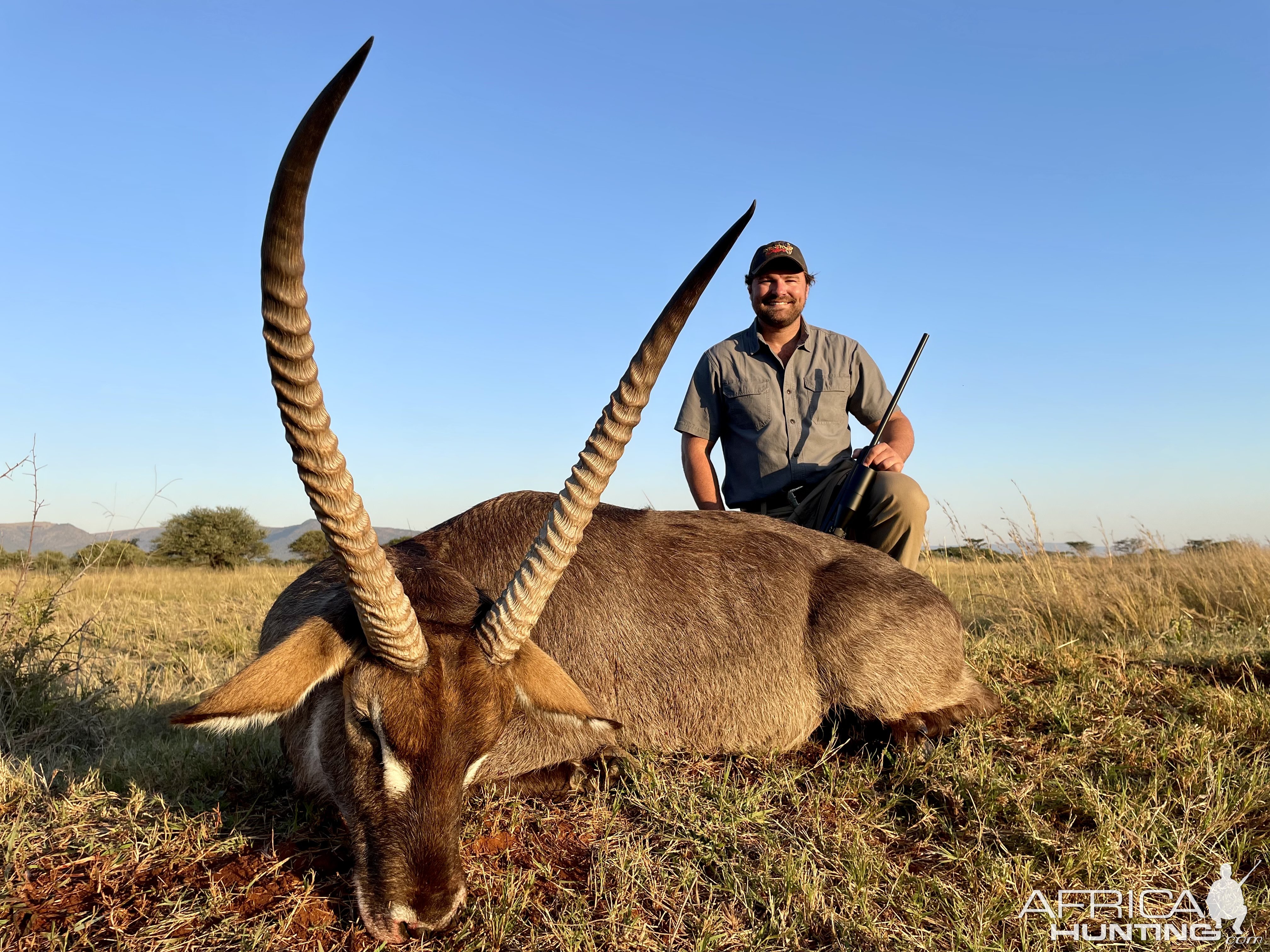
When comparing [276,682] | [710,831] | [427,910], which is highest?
[276,682]

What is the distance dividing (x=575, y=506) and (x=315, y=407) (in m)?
0.98

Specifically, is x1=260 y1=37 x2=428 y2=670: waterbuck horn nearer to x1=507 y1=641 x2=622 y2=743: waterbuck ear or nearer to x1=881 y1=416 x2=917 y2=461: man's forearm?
x1=507 y1=641 x2=622 y2=743: waterbuck ear

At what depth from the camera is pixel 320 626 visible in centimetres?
291

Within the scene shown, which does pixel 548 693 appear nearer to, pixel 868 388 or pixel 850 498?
pixel 850 498

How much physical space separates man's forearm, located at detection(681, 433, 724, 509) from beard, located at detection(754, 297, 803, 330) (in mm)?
1118

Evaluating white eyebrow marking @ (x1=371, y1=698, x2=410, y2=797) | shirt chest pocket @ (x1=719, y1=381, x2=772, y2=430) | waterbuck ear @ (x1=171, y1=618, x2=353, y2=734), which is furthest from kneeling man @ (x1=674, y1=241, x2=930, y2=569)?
white eyebrow marking @ (x1=371, y1=698, x2=410, y2=797)

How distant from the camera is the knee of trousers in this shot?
5.90 m

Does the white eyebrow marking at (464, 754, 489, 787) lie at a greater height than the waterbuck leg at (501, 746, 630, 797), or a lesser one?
greater

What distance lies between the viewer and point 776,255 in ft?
21.9

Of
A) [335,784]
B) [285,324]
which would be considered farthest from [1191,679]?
[285,324]

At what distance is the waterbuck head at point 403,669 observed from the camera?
253cm

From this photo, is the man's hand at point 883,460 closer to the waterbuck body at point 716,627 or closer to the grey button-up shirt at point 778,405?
the grey button-up shirt at point 778,405

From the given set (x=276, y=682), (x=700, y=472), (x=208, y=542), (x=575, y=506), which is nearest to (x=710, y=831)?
(x=575, y=506)

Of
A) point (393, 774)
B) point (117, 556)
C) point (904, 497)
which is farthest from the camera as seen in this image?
point (117, 556)
